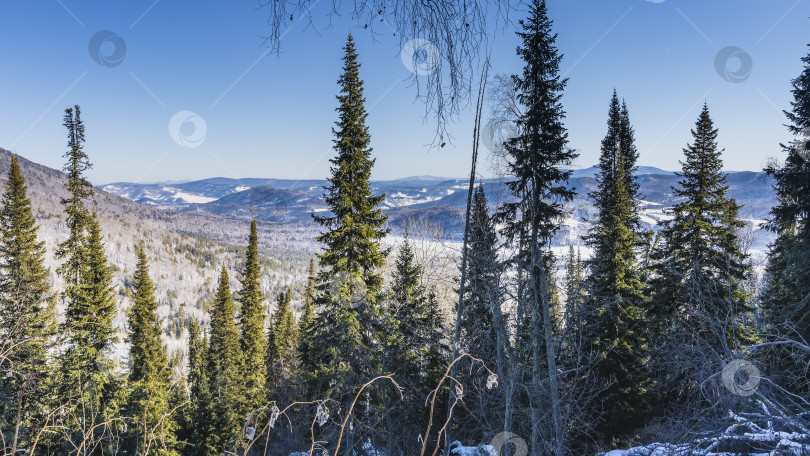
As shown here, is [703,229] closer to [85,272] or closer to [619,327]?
[619,327]

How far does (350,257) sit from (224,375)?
54.9 ft

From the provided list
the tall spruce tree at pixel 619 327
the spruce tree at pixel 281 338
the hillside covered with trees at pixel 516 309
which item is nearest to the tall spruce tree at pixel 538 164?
the hillside covered with trees at pixel 516 309

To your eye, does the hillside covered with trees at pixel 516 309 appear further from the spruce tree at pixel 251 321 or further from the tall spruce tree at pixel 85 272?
the spruce tree at pixel 251 321

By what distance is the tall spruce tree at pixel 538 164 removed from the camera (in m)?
11.5

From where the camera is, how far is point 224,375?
80.7ft

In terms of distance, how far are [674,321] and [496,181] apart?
Result: 377 inches

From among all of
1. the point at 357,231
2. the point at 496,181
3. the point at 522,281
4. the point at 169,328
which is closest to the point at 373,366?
the point at 357,231

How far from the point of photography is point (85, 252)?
17.9 metres

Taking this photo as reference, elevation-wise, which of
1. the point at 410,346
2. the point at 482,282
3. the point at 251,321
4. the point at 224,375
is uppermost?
the point at 482,282

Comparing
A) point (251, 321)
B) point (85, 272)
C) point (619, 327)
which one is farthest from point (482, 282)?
point (251, 321)

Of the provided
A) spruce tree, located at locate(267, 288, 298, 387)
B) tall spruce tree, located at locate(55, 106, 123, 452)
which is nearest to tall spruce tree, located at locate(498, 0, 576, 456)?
tall spruce tree, located at locate(55, 106, 123, 452)

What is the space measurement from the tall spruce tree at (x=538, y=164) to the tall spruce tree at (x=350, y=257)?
538 cm

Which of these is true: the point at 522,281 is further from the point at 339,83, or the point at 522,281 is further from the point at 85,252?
the point at 85,252

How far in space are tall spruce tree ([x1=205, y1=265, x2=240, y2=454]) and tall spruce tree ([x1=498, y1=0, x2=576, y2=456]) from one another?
20.2 metres
